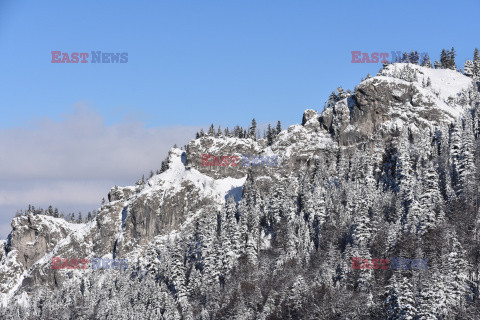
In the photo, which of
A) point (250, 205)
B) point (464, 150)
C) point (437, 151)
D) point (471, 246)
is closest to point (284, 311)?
point (471, 246)

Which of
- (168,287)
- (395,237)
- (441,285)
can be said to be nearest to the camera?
(441,285)

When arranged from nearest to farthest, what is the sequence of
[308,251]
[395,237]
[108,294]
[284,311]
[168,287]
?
1. [284,311]
2. [395,237]
3. [308,251]
4. [168,287]
5. [108,294]

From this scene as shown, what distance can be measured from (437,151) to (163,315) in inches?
3815

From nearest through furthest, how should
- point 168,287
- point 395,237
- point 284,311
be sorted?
point 284,311 → point 395,237 → point 168,287

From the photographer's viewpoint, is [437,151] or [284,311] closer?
[284,311]

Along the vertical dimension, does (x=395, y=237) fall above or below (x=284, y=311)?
above

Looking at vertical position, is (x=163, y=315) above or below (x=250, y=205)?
below

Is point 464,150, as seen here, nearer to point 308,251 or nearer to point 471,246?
point 471,246

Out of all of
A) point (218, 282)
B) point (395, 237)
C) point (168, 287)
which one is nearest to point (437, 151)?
point (395, 237)

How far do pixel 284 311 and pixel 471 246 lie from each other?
42607mm

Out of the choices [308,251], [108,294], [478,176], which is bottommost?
[108,294]

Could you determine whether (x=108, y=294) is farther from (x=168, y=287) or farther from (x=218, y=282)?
Answer: (x=218, y=282)

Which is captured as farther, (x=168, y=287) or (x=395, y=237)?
(x=168, y=287)

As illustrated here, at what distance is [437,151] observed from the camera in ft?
567
